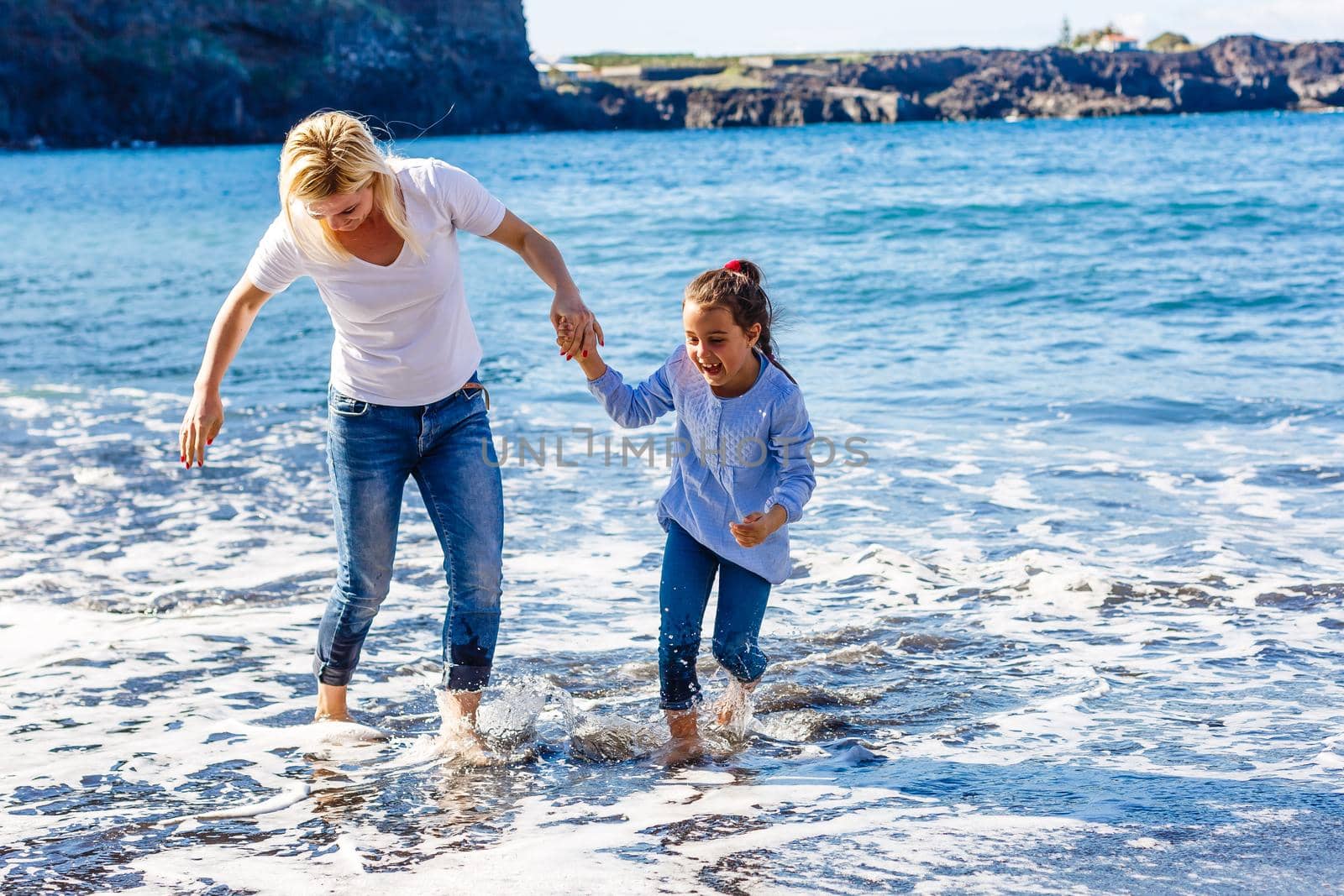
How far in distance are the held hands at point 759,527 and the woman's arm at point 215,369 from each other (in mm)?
1459

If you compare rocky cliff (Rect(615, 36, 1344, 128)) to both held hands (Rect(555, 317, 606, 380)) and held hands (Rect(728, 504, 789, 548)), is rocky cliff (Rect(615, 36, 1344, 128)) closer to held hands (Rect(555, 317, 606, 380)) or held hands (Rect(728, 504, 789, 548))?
held hands (Rect(555, 317, 606, 380))

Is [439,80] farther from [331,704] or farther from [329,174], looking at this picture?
[329,174]

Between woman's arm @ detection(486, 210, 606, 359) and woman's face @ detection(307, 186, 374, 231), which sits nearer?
woman's face @ detection(307, 186, 374, 231)

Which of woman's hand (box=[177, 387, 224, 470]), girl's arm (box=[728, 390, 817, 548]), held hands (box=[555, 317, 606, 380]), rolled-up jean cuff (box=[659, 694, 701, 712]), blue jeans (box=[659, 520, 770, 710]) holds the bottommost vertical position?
rolled-up jean cuff (box=[659, 694, 701, 712])

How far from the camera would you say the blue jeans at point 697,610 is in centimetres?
387

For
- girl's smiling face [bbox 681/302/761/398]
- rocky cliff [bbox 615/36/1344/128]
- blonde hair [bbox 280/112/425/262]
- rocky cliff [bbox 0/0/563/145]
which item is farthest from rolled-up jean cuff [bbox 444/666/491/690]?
rocky cliff [bbox 615/36/1344/128]

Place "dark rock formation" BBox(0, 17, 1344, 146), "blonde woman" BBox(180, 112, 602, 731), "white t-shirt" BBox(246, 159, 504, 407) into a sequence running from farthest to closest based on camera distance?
"dark rock formation" BBox(0, 17, 1344, 146) < "white t-shirt" BBox(246, 159, 504, 407) < "blonde woman" BBox(180, 112, 602, 731)

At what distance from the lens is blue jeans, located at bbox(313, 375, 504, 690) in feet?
12.3

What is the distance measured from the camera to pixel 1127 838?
10.5 feet

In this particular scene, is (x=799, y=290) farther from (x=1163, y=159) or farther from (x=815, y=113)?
(x=815, y=113)

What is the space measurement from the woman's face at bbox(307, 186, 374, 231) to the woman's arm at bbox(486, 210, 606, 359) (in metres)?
0.44

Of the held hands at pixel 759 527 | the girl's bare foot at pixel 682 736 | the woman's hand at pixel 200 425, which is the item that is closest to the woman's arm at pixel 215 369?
the woman's hand at pixel 200 425

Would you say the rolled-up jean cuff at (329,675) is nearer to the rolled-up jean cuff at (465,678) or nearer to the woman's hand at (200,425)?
the rolled-up jean cuff at (465,678)

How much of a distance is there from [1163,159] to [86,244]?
2977 cm
